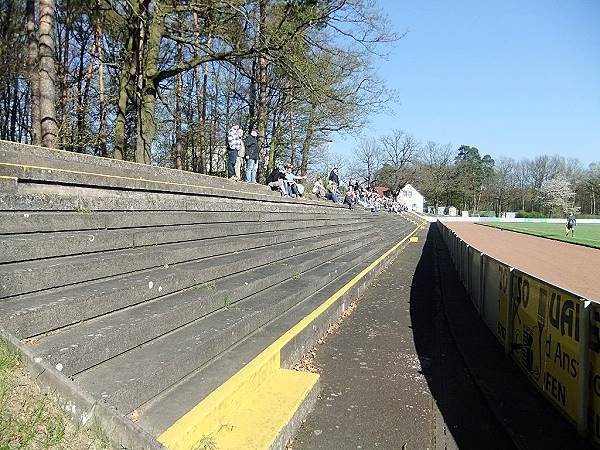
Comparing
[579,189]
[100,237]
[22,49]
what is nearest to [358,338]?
[100,237]

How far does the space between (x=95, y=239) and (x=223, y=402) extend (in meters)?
1.90

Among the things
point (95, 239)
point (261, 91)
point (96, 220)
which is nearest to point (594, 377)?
point (95, 239)

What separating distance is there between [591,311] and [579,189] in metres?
120

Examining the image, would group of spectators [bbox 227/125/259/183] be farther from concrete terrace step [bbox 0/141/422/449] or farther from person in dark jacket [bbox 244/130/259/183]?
concrete terrace step [bbox 0/141/422/449]

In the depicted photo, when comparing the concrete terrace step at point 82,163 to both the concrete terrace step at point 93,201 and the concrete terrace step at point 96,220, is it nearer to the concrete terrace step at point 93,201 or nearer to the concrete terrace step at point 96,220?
the concrete terrace step at point 93,201

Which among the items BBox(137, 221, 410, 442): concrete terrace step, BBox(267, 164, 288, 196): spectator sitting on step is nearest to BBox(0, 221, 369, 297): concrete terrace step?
BBox(137, 221, 410, 442): concrete terrace step

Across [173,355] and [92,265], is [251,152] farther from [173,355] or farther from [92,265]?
[173,355]

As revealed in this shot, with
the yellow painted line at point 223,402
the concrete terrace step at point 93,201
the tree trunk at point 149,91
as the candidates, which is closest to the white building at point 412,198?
the tree trunk at point 149,91

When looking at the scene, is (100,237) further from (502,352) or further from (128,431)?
(502,352)

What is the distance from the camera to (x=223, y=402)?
3248 millimetres

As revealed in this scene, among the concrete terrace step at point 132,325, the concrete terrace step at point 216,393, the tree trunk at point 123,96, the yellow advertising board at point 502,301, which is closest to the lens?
the concrete terrace step at point 132,325

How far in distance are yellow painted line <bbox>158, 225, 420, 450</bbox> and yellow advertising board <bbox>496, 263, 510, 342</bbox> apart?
3196mm

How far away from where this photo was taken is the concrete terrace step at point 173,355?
2736 mm

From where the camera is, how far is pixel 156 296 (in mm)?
4203
